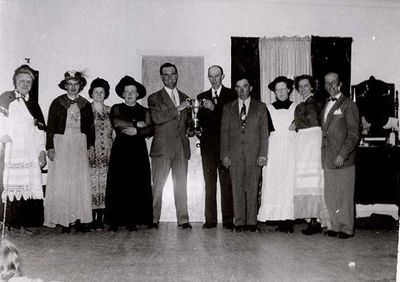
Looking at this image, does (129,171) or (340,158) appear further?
(129,171)

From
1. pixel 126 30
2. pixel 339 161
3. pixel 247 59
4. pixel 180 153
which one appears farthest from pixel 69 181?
pixel 247 59

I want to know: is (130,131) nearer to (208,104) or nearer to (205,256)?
(208,104)

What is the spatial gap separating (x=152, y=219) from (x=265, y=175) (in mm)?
1464

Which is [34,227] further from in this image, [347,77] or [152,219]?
[347,77]

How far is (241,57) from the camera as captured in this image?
7910mm

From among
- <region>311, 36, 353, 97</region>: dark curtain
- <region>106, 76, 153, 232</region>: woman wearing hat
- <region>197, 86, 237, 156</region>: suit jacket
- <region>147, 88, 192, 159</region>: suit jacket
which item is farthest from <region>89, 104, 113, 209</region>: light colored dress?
<region>311, 36, 353, 97</region>: dark curtain

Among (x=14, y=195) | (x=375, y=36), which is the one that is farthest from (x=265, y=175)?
(x=375, y=36)

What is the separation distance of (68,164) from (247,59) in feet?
10.9

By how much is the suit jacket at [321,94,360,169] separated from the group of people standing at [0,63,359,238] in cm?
1

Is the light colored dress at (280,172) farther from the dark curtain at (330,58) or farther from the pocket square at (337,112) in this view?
the dark curtain at (330,58)

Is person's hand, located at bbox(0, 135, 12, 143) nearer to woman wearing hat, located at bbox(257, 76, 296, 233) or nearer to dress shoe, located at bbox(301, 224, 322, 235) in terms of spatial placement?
woman wearing hat, located at bbox(257, 76, 296, 233)

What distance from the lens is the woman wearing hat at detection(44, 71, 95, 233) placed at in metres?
5.91

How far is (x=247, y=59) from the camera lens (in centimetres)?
792

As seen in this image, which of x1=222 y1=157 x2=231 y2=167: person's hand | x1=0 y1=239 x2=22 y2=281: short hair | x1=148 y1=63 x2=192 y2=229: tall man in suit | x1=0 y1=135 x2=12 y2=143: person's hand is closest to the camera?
x1=0 y1=239 x2=22 y2=281: short hair
